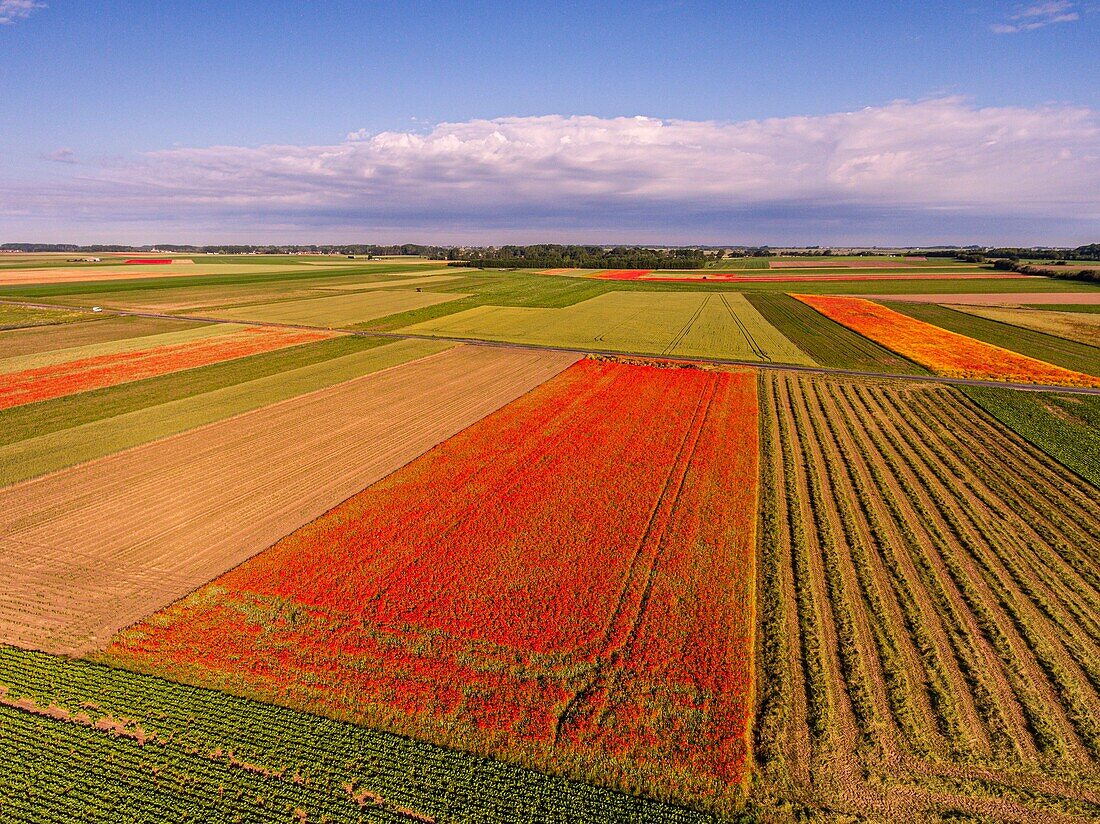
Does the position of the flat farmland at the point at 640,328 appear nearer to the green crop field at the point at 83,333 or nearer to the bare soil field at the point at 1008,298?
the bare soil field at the point at 1008,298

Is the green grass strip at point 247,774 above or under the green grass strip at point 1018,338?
under

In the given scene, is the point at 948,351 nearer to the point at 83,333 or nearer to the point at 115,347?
the point at 115,347

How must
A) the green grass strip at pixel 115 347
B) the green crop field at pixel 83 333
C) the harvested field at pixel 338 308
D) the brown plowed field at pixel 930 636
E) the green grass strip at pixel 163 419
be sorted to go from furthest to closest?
1. the harvested field at pixel 338 308
2. the green crop field at pixel 83 333
3. the green grass strip at pixel 115 347
4. the green grass strip at pixel 163 419
5. the brown plowed field at pixel 930 636

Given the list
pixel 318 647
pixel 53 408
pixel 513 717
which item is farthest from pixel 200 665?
pixel 53 408

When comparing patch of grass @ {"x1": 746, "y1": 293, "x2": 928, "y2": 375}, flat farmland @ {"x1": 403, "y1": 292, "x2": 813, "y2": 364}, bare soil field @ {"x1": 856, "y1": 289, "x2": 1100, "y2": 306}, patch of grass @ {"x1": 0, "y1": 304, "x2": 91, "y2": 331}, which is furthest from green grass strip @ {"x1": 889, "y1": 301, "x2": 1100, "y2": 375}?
patch of grass @ {"x1": 0, "y1": 304, "x2": 91, "y2": 331}

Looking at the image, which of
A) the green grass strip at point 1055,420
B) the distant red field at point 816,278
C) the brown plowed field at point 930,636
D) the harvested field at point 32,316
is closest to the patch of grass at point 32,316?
the harvested field at point 32,316

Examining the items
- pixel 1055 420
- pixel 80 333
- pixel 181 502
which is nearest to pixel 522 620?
pixel 181 502

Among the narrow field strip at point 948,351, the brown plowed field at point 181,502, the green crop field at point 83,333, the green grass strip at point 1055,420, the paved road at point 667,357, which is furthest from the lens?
the green crop field at point 83,333
